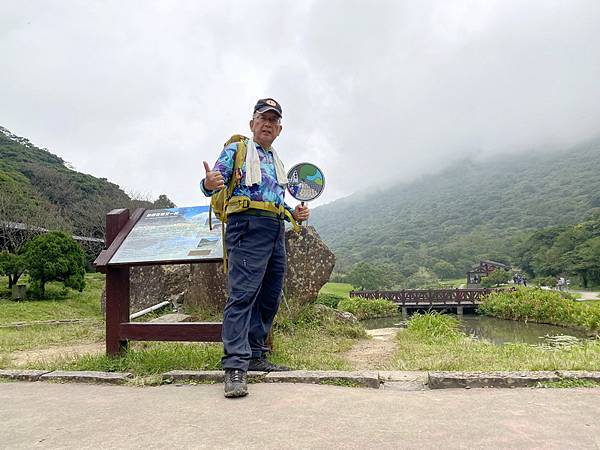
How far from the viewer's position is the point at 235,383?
2332mm

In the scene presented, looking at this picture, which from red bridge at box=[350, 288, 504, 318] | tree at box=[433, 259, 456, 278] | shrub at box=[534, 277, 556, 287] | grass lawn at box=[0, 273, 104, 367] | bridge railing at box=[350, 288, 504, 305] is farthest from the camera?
Answer: tree at box=[433, 259, 456, 278]

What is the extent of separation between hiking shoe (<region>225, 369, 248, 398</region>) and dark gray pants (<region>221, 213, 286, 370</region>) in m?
0.04

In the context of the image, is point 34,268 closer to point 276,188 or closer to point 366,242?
point 276,188

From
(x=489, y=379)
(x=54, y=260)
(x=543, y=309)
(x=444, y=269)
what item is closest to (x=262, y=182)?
(x=489, y=379)

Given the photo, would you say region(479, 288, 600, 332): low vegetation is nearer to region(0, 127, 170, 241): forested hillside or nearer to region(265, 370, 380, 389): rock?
region(265, 370, 380, 389): rock

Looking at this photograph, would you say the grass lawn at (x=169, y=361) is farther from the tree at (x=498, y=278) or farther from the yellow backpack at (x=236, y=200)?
the tree at (x=498, y=278)

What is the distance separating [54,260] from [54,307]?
A: 1655 mm

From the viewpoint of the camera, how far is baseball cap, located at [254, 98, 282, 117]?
295cm

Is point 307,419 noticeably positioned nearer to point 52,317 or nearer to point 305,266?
point 305,266

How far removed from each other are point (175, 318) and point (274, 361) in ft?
9.63

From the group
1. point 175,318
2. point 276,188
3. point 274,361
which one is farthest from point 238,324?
point 175,318

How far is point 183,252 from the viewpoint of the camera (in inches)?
→ 135

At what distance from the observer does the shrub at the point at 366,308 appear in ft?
66.8

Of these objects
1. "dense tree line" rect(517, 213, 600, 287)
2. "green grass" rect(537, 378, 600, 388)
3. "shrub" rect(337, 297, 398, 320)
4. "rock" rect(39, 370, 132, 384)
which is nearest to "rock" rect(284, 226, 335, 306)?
"rock" rect(39, 370, 132, 384)
